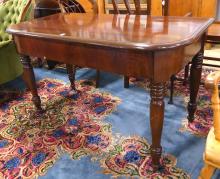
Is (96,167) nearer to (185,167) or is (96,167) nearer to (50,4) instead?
(185,167)

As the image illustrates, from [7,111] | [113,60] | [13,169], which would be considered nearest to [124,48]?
[113,60]

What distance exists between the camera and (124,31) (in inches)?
51.4

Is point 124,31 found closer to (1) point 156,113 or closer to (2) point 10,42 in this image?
(1) point 156,113

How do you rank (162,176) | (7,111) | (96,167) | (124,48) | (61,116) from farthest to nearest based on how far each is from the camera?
(7,111)
(61,116)
(96,167)
(162,176)
(124,48)

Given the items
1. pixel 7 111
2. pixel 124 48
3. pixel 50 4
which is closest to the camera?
pixel 124 48

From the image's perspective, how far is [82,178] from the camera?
143 centimetres

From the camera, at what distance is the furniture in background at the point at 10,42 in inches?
88.0

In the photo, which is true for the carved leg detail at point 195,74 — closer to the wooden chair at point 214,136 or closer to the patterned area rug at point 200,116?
the patterned area rug at point 200,116

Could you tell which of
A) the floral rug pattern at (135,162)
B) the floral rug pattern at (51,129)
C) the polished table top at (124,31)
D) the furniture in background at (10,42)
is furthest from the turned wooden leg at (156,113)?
the furniture in background at (10,42)

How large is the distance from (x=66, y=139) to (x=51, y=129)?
0.20 m

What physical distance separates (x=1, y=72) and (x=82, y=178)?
1402mm

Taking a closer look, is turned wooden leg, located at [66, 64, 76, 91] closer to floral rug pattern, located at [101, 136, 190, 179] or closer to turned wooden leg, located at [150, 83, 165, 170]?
floral rug pattern, located at [101, 136, 190, 179]

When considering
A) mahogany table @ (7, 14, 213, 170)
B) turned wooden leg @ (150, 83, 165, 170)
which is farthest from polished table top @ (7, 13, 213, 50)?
turned wooden leg @ (150, 83, 165, 170)

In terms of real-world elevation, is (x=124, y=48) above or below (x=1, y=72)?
above
